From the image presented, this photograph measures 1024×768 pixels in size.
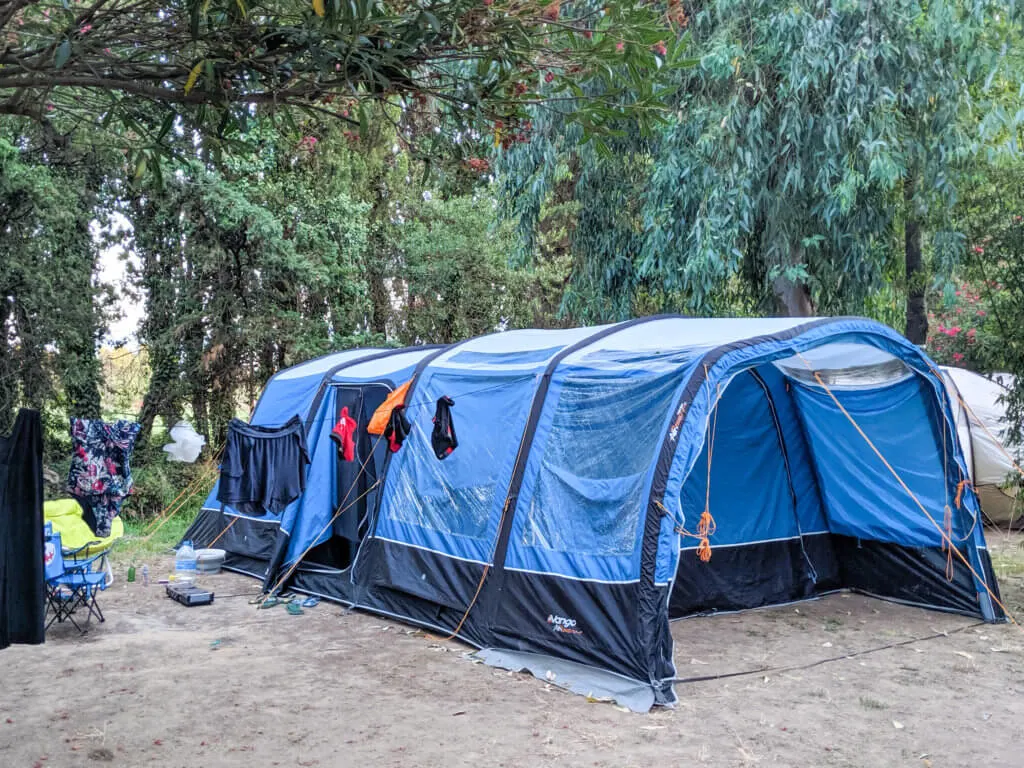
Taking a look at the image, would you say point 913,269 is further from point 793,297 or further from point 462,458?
point 462,458

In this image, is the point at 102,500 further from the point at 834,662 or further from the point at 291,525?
the point at 834,662

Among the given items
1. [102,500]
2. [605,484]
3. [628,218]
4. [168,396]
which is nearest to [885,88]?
[628,218]

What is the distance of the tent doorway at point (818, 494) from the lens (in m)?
6.53

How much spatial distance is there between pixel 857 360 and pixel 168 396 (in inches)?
337

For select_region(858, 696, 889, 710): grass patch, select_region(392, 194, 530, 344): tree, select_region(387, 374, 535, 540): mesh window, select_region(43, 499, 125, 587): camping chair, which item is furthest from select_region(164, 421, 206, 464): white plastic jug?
select_region(858, 696, 889, 710): grass patch

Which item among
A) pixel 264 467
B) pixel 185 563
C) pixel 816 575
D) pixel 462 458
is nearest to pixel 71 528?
pixel 264 467

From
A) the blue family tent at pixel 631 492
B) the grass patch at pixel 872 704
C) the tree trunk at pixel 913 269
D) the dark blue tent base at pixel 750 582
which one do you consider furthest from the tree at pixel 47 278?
the grass patch at pixel 872 704

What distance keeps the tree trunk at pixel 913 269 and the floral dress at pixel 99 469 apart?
6834mm

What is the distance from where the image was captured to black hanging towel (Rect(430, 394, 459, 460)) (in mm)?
6242

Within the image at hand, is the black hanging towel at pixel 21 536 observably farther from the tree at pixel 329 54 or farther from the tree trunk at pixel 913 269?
the tree trunk at pixel 913 269

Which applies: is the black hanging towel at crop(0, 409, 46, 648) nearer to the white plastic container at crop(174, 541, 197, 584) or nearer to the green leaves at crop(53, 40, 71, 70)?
the green leaves at crop(53, 40, 71, 70)

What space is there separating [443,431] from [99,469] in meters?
2.81

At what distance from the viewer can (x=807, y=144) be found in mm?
8156

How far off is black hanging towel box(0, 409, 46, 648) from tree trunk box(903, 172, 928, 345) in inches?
287
